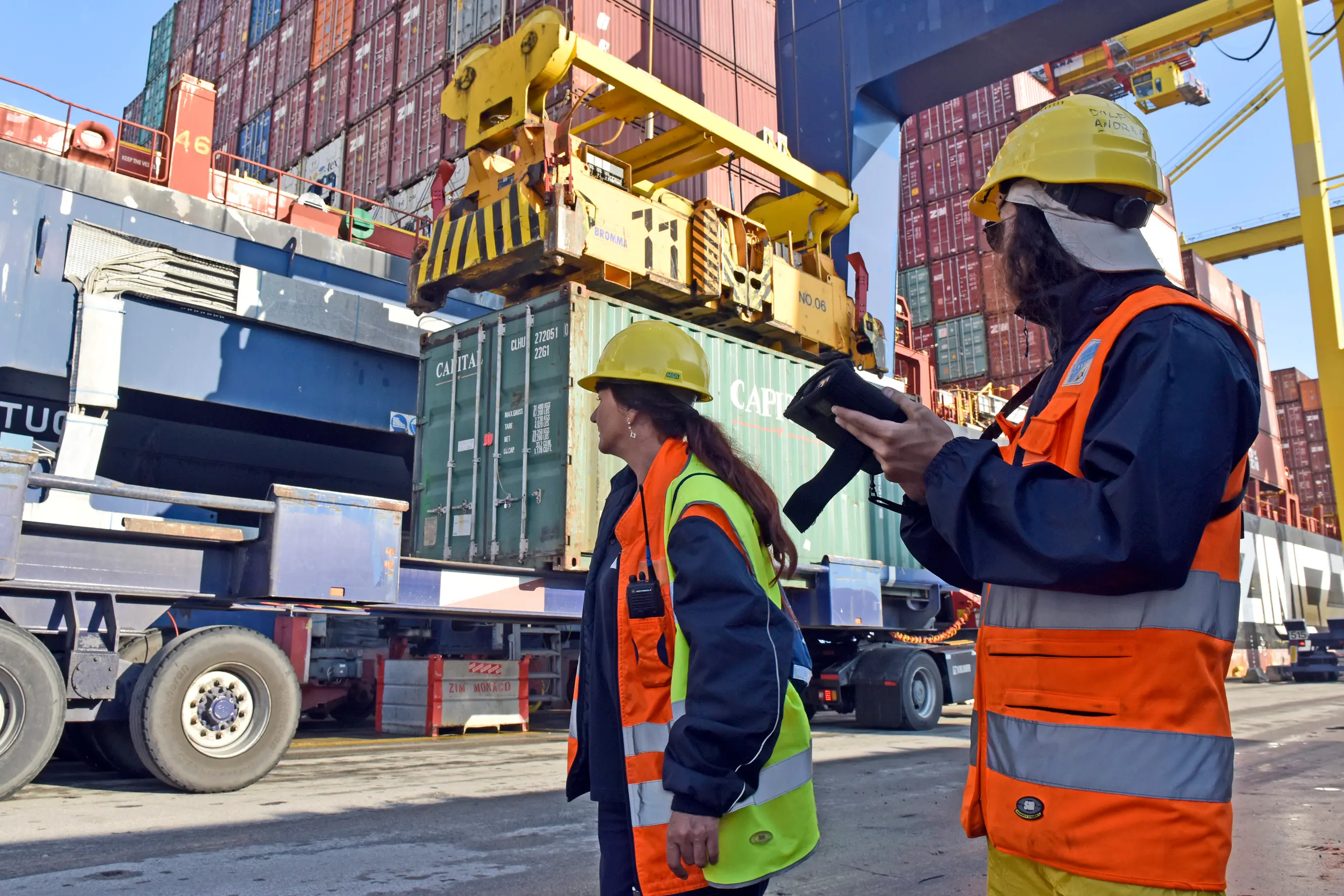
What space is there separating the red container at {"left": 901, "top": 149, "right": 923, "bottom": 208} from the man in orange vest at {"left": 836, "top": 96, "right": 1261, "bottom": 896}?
31.1 metres

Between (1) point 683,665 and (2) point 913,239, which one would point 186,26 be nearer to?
(2) point 913,239

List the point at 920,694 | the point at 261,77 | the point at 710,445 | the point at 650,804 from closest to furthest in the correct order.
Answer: the point at 650,804 → the point at 710,445 → the point at 920,694 → the point at 261,77

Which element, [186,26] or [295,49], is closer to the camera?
[295,49]

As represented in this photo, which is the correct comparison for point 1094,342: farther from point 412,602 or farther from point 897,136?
point 897,136

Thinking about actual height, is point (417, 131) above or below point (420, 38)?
below

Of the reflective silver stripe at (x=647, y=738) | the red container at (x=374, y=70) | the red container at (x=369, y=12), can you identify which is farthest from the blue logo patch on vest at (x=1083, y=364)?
the red container at (x=369, y=12)

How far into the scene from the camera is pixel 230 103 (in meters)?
27.8

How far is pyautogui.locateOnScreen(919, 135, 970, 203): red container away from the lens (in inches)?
1169

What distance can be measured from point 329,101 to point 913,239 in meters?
17.6

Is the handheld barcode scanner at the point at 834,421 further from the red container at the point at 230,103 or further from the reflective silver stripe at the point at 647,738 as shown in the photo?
the red container at the point at 230,103

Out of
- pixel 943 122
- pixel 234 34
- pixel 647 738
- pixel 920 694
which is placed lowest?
pixel 920 694

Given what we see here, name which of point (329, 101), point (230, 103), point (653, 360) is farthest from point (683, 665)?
point (230, 103)

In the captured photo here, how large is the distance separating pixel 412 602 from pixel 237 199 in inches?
310

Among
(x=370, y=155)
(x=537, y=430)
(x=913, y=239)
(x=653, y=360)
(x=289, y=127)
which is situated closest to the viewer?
(x=653, y=360)
